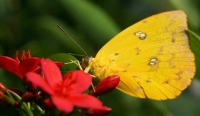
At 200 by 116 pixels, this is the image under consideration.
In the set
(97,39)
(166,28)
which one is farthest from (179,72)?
(97,39)

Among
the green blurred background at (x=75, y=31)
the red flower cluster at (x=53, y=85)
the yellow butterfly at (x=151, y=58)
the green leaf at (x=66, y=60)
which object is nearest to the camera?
the red flower cluster at (x=53, y=85)

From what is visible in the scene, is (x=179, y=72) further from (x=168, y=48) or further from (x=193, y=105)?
(x=193, y=105)

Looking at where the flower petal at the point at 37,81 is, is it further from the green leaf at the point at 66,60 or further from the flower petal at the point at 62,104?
the green leaf at the point at 66,60

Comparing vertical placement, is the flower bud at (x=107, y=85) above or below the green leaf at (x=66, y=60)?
below

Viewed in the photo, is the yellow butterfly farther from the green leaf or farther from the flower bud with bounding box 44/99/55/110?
the flower bud with bounding box 44/99/55/110

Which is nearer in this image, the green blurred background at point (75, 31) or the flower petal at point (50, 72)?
the flower petal at point (50, 72)

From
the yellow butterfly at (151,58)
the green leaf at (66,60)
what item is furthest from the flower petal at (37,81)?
the yellow butterfly at (151,58)

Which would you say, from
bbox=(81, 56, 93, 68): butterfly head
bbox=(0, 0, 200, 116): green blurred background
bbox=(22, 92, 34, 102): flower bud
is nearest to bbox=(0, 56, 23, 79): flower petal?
bbox=(22, 92, 34, 102): flower bud

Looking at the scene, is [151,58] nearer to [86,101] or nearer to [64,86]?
[64,86]
